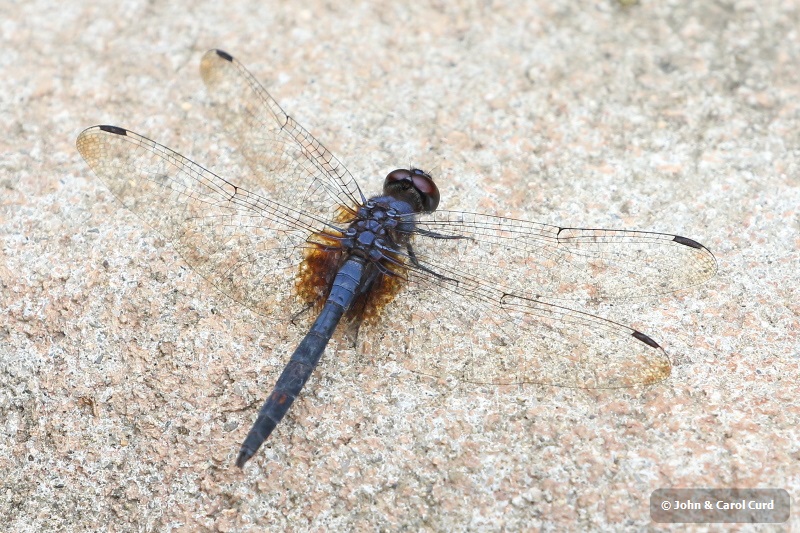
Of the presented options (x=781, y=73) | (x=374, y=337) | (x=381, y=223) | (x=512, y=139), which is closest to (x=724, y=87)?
(x=781, y=73)

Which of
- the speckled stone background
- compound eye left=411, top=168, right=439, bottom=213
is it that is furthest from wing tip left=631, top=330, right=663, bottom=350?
compound eye left=411, top=168, right=439, bottom=213

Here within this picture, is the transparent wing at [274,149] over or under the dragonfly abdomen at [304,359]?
over

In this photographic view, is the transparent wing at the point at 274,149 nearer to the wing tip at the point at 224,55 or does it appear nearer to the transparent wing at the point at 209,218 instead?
the wing tip at the point at 224,55

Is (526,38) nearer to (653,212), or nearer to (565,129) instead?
(565,129)

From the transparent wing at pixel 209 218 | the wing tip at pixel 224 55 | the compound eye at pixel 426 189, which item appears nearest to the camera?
the transparent wing at pixel 209 218

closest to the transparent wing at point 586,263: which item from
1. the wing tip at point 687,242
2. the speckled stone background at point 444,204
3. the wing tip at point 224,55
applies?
the wing tip at point 687,242

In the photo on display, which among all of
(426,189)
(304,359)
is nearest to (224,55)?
(426,189)

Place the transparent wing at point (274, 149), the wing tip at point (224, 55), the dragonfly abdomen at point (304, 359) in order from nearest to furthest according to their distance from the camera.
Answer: the dragonfly abdomen at point (304, 359), the transparent wing at point (274, 149), the wing tip at point (224, 55)

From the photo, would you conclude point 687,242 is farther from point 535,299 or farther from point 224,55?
point 224,55
